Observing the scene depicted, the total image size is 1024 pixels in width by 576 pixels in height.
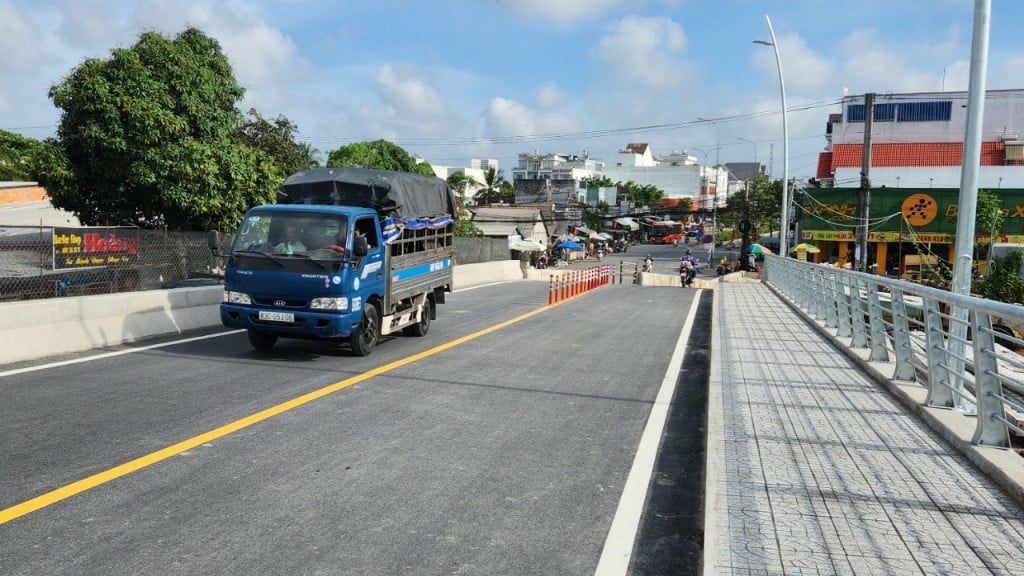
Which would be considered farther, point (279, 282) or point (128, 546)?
point (279, 282)

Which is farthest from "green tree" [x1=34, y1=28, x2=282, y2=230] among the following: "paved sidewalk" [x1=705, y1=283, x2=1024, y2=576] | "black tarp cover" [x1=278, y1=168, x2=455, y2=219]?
"paved sidewalk" [x1=705, y1=283, x2=1024, y2=576]

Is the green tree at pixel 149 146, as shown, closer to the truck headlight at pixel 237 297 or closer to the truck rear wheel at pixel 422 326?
the truck rear wheel at pixel 422 326

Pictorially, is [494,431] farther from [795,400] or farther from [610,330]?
[610,330]

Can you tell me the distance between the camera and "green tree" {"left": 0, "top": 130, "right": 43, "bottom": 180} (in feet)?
187

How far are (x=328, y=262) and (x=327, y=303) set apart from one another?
0.56 metres

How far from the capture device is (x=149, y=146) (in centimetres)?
2162

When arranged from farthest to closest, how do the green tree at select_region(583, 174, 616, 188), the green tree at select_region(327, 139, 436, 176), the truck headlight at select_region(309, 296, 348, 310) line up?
1. the green tree at select_region(583, 174, 616, 188)
2. the green tree at select_region(327, 139, 436, 176)
3. the truck headlight at select_region(309, 296, 348, 310)

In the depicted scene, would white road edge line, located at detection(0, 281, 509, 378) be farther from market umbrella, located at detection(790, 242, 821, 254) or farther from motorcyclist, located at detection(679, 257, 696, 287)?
market umbrella, located at detection(790, 242, 821, 254)

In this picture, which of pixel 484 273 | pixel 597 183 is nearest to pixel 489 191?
pixel 597 183

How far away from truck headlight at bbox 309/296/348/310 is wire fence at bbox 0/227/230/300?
4871 mm

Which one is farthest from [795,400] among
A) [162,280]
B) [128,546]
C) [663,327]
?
[162,280]

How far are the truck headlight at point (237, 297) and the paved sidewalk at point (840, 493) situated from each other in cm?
633

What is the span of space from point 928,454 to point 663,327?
36.2ft

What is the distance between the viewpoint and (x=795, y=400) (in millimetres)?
8281
